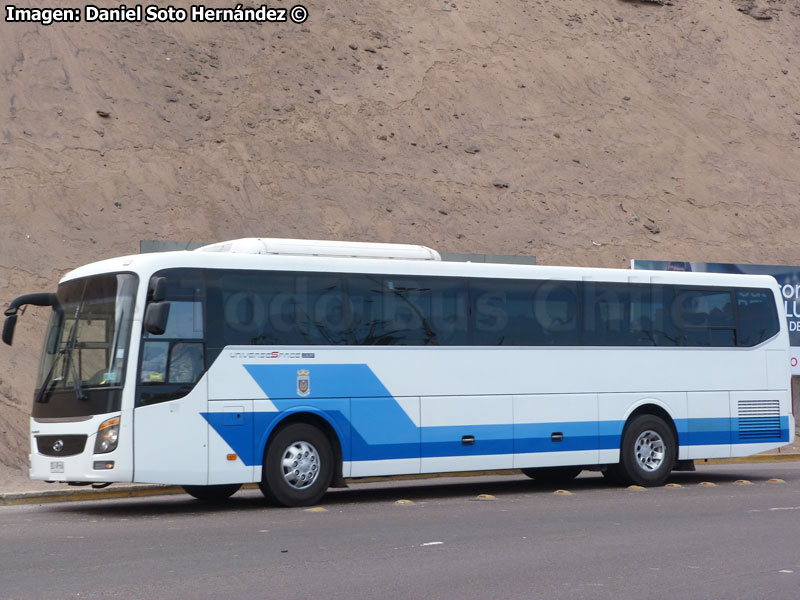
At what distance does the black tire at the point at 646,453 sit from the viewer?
17125 mm

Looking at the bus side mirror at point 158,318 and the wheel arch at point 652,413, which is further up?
the bus side mirror at point 158,318

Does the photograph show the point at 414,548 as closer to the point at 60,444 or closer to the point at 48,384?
the point at 60,444

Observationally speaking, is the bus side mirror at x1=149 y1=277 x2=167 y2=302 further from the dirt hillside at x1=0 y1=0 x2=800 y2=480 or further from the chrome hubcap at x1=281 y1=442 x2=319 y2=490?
the dirt hillside at x1=0 y1=0 x2=800 y2=480

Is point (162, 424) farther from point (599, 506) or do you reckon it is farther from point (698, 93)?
point (698, 93)

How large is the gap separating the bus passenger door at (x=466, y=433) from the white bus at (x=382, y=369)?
26 millimetres

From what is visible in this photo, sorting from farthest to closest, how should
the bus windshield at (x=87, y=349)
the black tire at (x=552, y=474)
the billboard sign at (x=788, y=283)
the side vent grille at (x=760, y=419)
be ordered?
the billboard sign at (x=788, y=283)
the side vent grille at (x=760, y=419)
the black tire at (x=552, y=474)
the bus windshield at (x=87, y=349)

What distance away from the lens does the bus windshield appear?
13.3m

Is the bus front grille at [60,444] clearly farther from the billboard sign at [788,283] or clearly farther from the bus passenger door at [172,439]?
the billboard sign at [788,283]

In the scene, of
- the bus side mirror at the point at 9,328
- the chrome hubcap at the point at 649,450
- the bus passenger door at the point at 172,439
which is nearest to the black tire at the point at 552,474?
the chrome hubcap at the point at 649,450

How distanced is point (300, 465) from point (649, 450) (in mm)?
5870

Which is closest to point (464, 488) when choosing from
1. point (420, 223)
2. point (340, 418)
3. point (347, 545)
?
point (340, 418)

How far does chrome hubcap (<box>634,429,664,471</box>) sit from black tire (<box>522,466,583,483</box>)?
1137mm

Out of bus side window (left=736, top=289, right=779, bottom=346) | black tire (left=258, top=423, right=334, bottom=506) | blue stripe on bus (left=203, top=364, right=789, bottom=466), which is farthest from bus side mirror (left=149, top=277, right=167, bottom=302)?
bus side window (left=736, top=289, right=779, bottom=346)

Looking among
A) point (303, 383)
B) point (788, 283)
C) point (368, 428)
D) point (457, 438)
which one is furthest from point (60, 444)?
point (788, 283)
